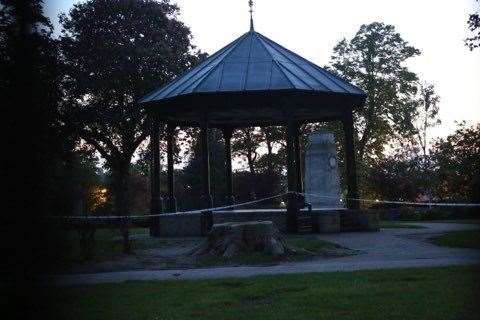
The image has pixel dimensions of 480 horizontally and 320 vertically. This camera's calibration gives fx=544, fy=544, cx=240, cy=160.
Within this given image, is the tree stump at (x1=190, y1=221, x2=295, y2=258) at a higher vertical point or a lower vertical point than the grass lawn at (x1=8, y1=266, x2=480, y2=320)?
higher

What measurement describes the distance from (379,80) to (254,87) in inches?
961

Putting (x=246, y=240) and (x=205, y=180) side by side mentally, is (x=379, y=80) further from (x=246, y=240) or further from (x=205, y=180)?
(x=246, y=240)

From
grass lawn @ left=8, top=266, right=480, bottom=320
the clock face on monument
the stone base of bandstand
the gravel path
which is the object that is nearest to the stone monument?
the clock face on monument

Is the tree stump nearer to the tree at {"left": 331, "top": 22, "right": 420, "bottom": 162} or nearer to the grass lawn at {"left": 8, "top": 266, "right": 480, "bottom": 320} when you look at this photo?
the grass lawn at {"left": 8, "top": 266, "right": 480, "bottom": 320}

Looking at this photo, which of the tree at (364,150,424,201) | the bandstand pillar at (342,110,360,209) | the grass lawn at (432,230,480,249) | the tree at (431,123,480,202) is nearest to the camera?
the grass lawn at (432,230,480,249)

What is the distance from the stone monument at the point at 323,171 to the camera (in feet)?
68.7

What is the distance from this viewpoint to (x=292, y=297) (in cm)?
718

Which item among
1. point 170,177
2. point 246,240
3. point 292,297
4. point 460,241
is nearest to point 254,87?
point 170,177

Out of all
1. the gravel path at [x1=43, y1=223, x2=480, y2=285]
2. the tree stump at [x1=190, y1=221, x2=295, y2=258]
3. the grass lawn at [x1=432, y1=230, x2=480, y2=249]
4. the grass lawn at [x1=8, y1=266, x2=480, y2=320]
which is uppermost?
the tree stump at [x1=190, y1=221, x2=295, y2=258]

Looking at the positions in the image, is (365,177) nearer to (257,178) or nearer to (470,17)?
(257,178)

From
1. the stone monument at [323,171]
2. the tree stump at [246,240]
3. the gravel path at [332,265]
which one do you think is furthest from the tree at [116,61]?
the gravel path at [332,265]

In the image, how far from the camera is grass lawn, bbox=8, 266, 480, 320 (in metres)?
6.29

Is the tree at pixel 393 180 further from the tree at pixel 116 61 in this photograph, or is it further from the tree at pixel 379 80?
the tree at pixel 116 61

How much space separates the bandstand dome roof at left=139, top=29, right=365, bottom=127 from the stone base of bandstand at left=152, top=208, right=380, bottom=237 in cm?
347
